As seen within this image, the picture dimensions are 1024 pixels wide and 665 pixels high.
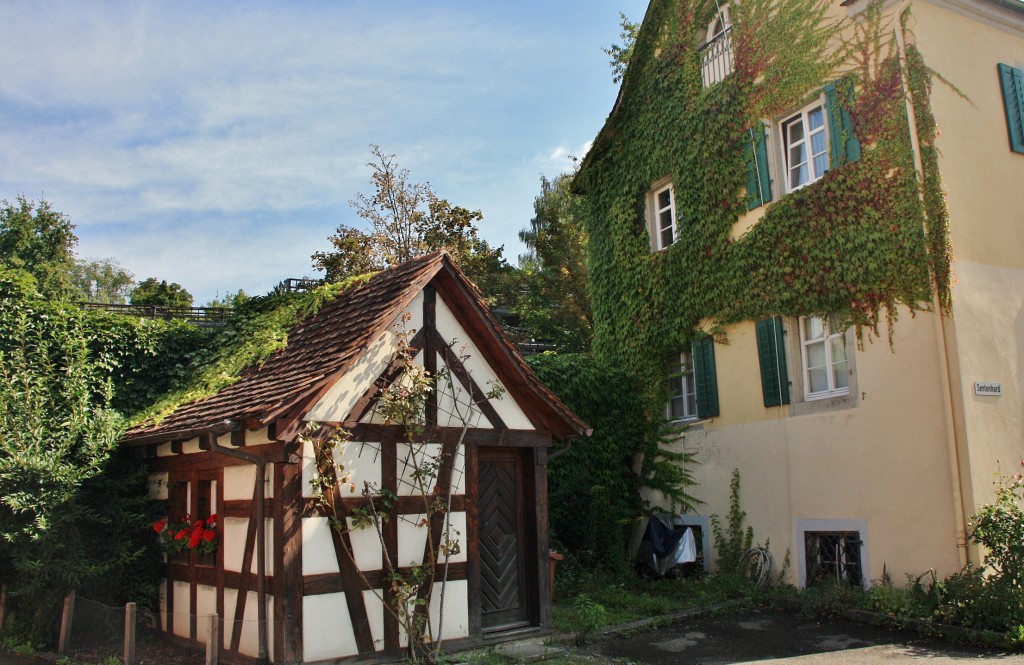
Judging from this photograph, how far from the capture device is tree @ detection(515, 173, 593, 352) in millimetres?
25156

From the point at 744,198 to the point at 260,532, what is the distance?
899 centimetres

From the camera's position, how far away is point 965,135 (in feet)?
37.8

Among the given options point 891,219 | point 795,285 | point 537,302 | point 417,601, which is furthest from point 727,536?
point 537,302

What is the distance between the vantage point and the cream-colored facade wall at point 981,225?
34.3 ft

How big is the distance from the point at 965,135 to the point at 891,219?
173 cm

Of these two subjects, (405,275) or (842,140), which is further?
(842,140)

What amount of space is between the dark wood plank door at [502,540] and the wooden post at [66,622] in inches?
182

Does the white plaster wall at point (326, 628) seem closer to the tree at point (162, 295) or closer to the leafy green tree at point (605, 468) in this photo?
the leafy green tree at point (605, 468)

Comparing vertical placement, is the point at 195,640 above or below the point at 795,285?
below

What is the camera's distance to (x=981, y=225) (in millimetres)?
11328

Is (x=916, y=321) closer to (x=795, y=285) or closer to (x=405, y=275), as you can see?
(x=795, y=285)

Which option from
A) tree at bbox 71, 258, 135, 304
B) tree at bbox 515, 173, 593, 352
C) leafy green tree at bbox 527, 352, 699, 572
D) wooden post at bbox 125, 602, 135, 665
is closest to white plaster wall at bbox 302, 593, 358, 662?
wooden post at bbox 125, 602, 135, 665

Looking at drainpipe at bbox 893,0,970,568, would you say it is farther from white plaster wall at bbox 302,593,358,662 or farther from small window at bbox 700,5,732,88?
white plaster wall at bbox 302,593,358,662

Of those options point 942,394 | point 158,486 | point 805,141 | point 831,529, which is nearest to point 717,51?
point 805,141
